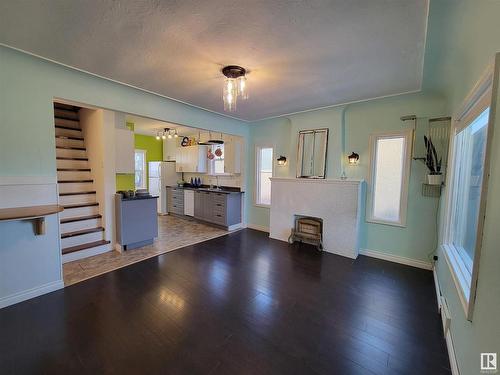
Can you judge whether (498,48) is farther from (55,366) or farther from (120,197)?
(120,197)

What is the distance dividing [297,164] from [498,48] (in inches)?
137

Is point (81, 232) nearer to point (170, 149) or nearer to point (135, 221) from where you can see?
point (135, 221)

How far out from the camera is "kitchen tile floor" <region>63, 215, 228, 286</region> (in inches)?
118

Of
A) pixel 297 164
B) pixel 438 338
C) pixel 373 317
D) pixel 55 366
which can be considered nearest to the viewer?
pixel 55 366

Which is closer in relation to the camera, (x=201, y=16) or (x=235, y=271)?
(x=201, y=16)

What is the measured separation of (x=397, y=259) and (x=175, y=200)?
225 inches

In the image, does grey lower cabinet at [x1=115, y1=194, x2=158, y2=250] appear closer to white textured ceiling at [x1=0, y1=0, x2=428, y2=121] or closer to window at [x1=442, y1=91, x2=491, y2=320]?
white textured ceiling at [x1=0, y1=0, x2=428, y2=121]

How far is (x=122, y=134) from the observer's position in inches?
149

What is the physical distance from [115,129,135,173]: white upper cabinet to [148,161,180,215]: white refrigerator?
3104 mm

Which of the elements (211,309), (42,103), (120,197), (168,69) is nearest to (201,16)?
(168,69)

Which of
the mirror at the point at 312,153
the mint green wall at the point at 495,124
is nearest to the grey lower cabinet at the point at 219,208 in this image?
the mirror at the point at 312,153

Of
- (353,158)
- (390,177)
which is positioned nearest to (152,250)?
(353,158)

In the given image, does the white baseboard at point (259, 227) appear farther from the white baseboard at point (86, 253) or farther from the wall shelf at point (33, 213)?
the wall shelf at point (33, 213)

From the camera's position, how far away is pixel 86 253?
138 inches
